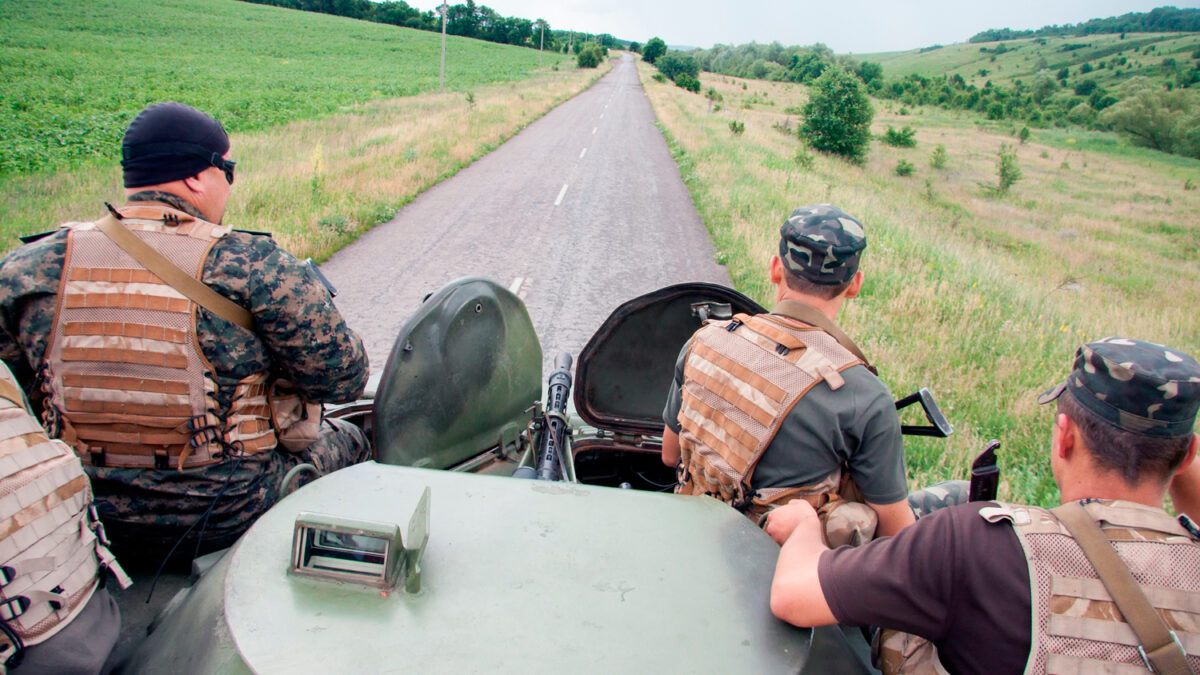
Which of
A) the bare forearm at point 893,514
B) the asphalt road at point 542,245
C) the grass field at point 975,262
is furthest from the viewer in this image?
the asphalt road at point 542,245

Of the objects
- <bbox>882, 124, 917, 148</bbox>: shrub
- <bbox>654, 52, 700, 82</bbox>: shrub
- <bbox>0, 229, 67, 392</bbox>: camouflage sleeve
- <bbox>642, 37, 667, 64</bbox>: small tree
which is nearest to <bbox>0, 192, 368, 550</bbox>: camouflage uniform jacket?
<bbox>0, 229, 67, 392</bbox>: camouflage sleeve

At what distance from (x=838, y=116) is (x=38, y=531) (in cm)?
3086

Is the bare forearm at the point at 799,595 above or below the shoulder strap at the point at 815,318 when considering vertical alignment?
below

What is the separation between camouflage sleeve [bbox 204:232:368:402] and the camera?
2135 mm

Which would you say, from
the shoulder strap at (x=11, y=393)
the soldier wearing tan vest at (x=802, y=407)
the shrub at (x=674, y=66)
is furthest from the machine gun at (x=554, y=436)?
the shrub at (x=674, y=66)

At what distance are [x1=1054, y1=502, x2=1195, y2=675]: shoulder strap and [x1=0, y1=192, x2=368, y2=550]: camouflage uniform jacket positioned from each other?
2199 millimetres

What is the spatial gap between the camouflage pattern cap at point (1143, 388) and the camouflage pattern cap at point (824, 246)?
0.82 metres

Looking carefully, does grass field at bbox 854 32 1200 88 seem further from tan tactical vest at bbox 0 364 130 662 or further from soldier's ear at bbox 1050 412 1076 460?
tan tactical vest at bbox 0 364 130 662

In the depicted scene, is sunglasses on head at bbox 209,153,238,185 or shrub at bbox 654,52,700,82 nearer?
sunglasses on head at bbox 209,153,238,185

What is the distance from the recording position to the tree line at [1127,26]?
395 feet

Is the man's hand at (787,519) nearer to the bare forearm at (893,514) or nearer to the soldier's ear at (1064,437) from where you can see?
the bare forearm at (893,514)

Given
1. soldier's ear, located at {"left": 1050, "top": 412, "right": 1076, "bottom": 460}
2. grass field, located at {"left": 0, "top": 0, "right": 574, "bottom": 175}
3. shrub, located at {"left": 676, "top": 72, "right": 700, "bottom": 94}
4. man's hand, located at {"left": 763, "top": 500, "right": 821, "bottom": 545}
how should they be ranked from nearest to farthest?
1. soldier's ear, located at {"left": 1050, "top": 412, "right": 1076, "bottom": 460}
2. man's hand, located at {"left": 763, "top": 500, "right": 821, "bottom": 545}
3. grass field, located at {"left": 0, "top": 0, "right": 574, "bottom": 175}
4. shrub, located at {"left": 676, "top": 72, "right": 700, "bottom": 94}

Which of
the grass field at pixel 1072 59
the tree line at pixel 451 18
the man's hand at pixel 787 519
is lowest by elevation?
the man's hand at pixel 787 519

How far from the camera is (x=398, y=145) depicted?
54.1 ft
